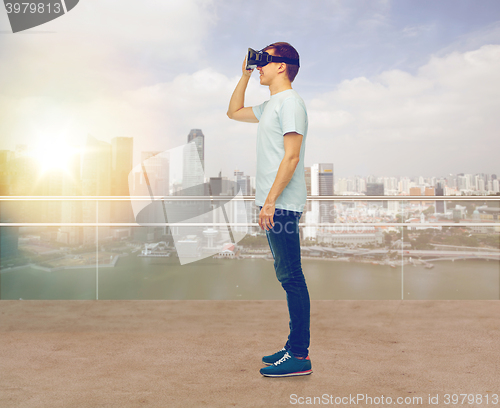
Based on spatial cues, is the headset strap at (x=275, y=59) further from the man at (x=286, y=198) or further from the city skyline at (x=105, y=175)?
the city skyline at (x=105, y=175)

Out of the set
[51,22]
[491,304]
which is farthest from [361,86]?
[491,304]

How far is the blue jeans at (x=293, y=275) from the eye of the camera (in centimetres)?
114

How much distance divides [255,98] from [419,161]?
13.6ft

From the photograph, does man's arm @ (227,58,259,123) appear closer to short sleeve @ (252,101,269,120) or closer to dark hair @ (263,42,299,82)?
short sleeve @ (252,101,269,120)

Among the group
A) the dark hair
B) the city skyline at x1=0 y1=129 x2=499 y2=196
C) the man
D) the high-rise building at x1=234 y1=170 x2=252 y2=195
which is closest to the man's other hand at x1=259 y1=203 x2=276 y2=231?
the man

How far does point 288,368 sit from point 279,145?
750 mm

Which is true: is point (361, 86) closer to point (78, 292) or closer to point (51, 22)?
point (51, 22)

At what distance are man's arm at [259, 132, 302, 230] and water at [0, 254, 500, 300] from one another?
1.33 m

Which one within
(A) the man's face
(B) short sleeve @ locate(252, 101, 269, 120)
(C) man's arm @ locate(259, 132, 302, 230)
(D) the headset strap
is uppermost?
(D) the headset strap

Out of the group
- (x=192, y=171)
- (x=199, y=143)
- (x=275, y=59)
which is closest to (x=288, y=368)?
(x=275, y=59)

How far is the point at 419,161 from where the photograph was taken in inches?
312

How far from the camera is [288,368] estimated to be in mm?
1133

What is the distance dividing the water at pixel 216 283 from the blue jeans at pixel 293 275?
4.00 feet

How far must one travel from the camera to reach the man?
112cm
